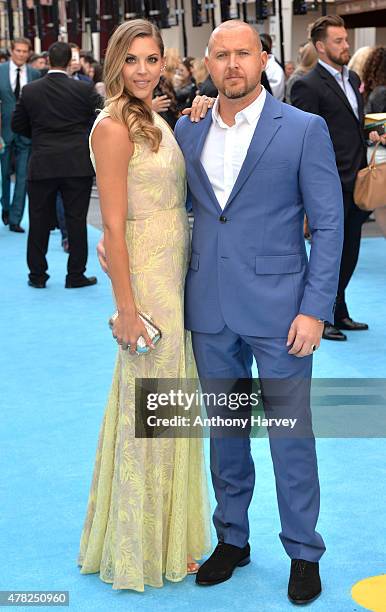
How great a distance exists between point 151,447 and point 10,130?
331 inches

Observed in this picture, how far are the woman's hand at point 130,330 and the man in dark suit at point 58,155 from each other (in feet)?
16.7

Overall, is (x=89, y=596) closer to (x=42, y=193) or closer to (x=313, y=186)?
(x=313, y=186)

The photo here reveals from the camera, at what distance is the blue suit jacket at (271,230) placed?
9.39 feet

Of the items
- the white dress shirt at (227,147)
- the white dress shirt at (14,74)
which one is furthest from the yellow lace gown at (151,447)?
the white dress shirt at (14,74)

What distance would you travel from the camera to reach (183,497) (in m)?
3.14

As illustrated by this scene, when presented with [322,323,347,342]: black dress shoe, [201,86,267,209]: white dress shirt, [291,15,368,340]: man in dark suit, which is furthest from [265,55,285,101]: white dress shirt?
[201,86,267,209]: white dress shirt

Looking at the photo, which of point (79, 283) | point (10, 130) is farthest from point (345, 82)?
point (10, 130)

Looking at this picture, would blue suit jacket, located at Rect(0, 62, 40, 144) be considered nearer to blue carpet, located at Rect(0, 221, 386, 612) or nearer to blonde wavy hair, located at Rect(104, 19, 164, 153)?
blue carpet, located at Rect(0, 221, 386, 612)

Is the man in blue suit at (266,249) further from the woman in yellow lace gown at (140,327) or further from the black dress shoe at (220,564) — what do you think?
the black dress shoe at (220,564)

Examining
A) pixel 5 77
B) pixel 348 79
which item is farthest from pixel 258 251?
pixel 5 77

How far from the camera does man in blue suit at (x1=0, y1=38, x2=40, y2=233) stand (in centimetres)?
Answer: 1088

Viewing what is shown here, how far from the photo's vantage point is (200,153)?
3.01m

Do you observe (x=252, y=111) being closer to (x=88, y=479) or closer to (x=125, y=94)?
(x=125, y=94)

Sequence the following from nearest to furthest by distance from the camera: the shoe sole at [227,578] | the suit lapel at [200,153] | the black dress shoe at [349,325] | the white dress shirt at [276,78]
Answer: the suit lapel at [200,153] < the shoe sole at [227,578] < the black dress shoe at [349,325] < the white dress shirt at [276,78]
